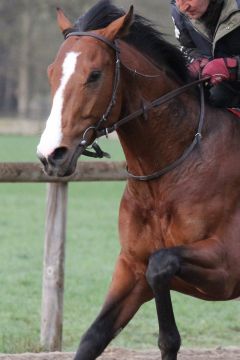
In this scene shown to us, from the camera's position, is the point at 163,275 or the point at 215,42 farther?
the point at 215,42

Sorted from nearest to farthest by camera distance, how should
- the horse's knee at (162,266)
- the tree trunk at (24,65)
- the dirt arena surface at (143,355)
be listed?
1. the horse's knee at (162,266)
2. the dirt arena surface at (143,355)
3. the tree trunk at (24,65)

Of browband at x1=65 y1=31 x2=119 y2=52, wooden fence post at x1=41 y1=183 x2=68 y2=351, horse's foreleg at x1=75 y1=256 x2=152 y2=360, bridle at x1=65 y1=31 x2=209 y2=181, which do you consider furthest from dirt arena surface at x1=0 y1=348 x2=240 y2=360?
browband at x1=65 y1=31 x2=119 y2=52

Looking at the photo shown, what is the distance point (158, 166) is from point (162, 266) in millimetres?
613

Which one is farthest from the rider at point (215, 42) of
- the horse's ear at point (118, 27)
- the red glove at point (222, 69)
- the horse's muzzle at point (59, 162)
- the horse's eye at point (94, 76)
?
the horse's muzzle at point (59, 162)

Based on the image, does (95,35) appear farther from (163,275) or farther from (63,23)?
(163,275)

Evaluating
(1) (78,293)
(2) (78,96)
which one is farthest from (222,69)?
(1) (78,293)

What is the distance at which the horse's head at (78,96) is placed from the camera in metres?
4.08

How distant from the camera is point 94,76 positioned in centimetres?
429

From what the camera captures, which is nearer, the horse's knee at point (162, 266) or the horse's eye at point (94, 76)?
the horse's eye at point (94, 76)

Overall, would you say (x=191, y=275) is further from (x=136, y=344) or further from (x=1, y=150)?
(x=1, y=150)

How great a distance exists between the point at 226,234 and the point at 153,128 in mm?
657

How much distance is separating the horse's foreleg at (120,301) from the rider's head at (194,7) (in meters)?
1.35

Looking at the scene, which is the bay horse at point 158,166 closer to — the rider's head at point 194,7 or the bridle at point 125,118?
the bridle at point 125,118

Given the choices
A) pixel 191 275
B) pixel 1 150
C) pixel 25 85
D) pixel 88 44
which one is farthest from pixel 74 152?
pixel 25 85
